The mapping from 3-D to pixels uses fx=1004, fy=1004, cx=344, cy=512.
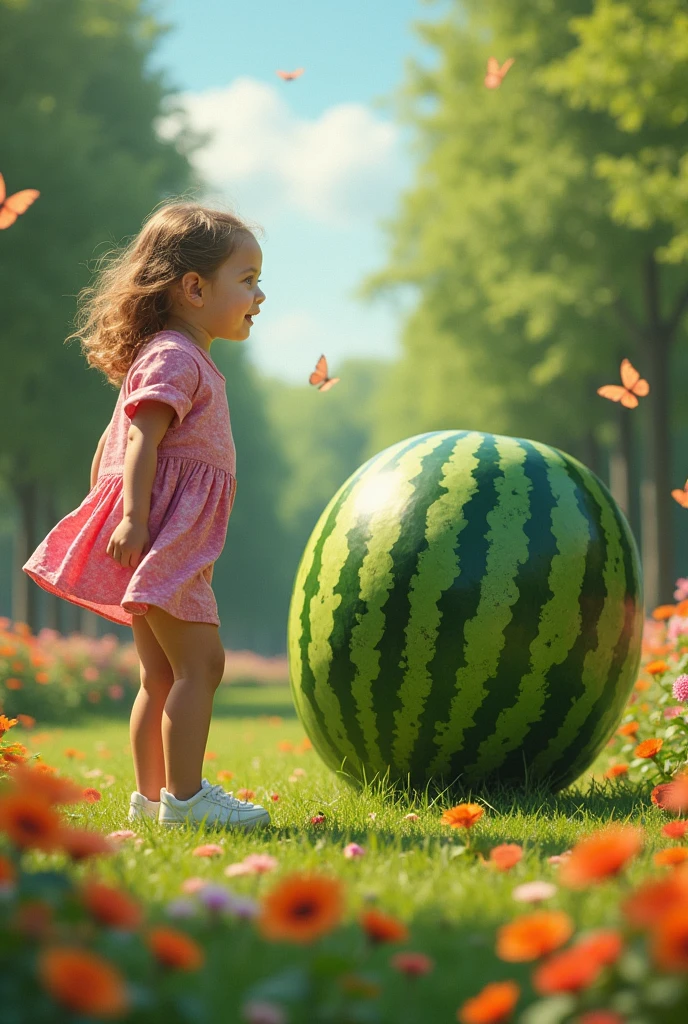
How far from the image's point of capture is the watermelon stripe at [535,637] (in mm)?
3797

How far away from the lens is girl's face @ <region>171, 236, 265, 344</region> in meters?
3.77

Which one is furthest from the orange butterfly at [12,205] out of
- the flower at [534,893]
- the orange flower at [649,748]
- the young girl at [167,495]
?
the orange flower at [649,748]

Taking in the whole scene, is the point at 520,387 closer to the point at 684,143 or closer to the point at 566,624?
the point at 684,143

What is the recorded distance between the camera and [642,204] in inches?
384

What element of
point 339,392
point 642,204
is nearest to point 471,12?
point 642,204

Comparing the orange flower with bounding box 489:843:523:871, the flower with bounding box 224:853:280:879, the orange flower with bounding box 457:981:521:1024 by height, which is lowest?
the flower with bounding box 224:853:280:879

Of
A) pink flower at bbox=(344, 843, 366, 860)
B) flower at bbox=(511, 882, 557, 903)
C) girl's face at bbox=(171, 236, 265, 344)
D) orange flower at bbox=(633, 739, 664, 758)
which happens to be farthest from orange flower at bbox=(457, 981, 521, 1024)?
girl's face at bbox=(171, 236, 265, 344)

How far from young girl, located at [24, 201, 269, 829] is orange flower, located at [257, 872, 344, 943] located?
5.65ft

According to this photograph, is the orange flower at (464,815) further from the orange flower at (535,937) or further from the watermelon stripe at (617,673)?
the watermelon stripe at (617,673)

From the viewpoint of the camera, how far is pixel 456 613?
3781 mm

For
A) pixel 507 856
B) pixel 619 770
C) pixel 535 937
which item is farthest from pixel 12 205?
pixel 619 770

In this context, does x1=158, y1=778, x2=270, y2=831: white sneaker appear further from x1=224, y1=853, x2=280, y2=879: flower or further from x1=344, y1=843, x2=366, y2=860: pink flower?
x1=224, y1=853, x2=280, y2=879: flower

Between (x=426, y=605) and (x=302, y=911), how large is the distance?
2.28 metres

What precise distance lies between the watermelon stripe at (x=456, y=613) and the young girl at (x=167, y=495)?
0.77 meters
